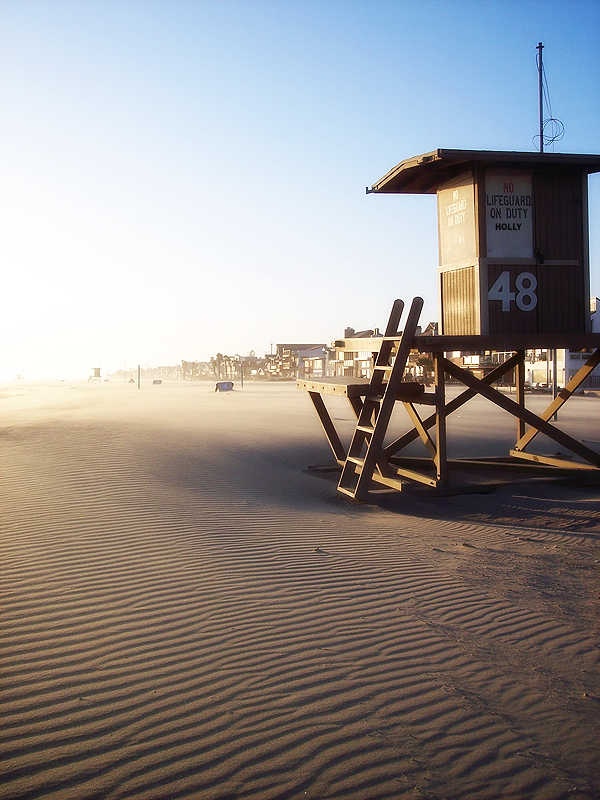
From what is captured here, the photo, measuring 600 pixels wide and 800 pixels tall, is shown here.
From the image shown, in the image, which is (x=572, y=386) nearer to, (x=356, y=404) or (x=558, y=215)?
(x=558, y=215)

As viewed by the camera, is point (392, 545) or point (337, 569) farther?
point (392, 545)

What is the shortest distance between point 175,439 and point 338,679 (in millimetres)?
11427

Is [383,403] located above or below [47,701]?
above

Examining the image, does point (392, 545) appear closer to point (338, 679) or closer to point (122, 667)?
point (338, 679)

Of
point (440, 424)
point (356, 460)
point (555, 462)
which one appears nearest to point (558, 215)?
point (440, 424)

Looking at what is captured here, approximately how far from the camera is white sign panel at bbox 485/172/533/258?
989 centimetres

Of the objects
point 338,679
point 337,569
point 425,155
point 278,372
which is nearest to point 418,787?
point 338,679

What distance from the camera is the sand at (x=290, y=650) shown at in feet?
9.78

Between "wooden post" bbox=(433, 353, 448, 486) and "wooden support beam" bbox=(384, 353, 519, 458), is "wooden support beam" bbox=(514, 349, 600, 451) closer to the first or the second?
"wooden support beam" bbox=(384, 353, 519, 458)

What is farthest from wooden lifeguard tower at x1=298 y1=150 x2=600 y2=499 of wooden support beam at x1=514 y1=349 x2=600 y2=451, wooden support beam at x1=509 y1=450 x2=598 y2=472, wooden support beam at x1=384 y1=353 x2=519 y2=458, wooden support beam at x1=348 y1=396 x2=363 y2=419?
wooden support beam at x1=509 y1=450 x2=598 y2=472

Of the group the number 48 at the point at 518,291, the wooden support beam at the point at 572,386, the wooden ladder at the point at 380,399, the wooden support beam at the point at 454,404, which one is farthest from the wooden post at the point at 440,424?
the wooden support beam at the point at 572,386

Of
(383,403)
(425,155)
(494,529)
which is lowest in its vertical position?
(494,529)

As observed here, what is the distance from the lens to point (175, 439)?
48.3 ft

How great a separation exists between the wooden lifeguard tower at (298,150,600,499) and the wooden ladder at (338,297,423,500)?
2 cm
